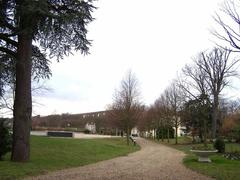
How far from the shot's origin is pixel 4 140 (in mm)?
17578

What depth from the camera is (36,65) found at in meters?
19.7

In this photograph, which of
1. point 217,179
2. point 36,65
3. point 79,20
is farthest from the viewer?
point 36,65

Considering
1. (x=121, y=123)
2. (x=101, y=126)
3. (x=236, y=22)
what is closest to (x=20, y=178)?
(x=236, y=22)

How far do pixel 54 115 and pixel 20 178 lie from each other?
96.6 m

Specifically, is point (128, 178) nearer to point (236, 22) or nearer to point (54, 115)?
point (236, 22)

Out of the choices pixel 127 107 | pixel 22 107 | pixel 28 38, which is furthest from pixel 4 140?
pixel 127 107

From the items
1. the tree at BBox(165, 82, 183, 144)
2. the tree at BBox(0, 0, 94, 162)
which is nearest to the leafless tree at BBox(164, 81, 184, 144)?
the tree at BBox(165, 82, 183, 144)

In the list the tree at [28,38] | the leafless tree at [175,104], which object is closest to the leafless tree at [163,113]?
the leafless tree at [175,104]

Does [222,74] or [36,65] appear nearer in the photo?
[36,65]

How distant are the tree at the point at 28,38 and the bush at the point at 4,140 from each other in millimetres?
560

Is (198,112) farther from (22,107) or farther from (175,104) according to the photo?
(22,107)

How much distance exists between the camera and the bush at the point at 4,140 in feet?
57.5

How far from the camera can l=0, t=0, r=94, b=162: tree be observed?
16359 mm

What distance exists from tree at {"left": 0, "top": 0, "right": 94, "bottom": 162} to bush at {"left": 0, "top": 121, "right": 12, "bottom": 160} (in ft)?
1.84
